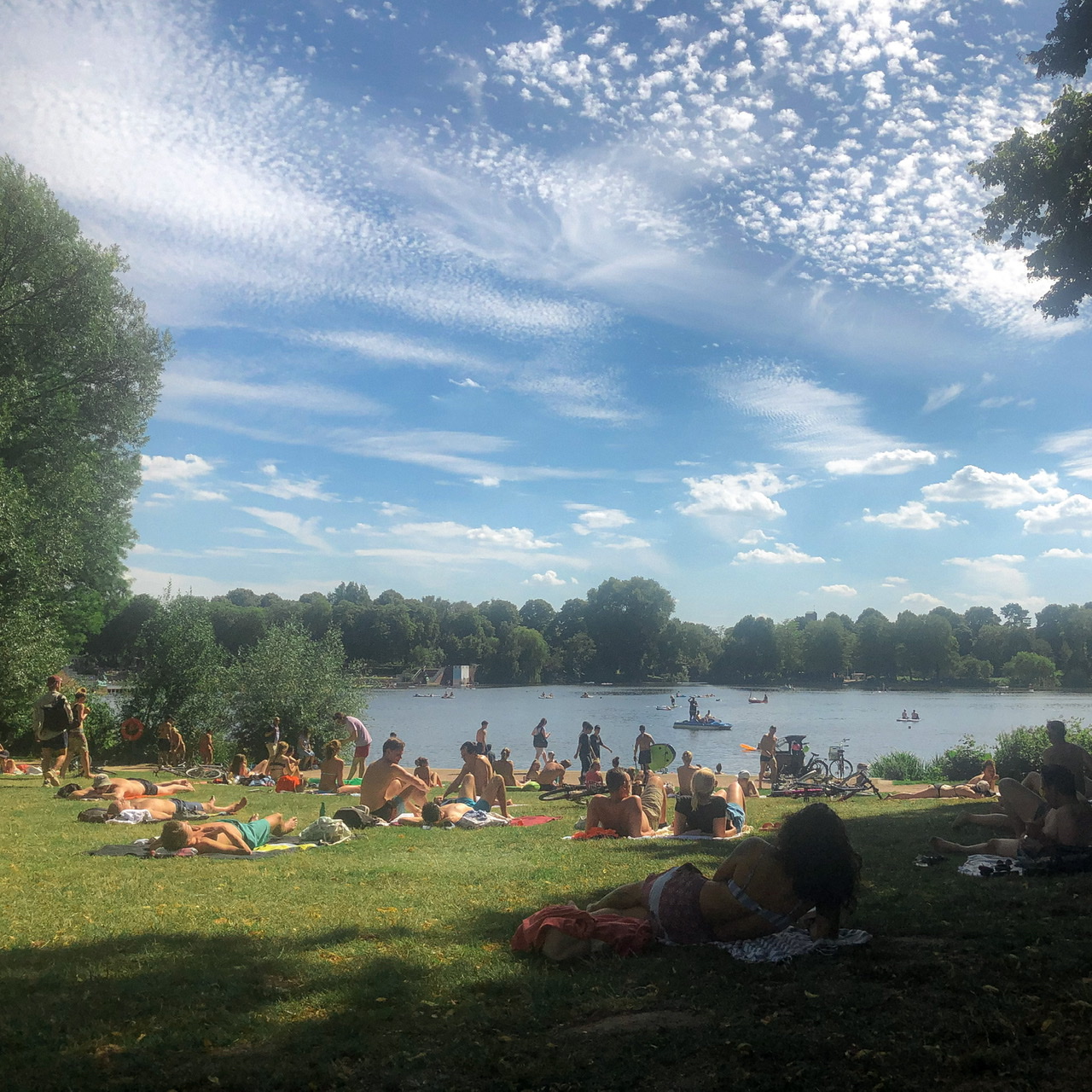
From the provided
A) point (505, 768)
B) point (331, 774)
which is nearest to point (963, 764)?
point (505, 768)

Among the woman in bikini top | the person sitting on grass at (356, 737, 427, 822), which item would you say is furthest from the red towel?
the person sitting on grass at (356, 737, 427, 822)

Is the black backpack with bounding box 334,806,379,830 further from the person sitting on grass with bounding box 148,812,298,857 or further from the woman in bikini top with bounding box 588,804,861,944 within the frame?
the woman in bikini top with bounding box 588,804,861,944

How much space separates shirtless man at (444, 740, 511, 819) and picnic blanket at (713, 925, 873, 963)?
28.7ft

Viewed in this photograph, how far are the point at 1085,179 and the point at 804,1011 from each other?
11.8 metres

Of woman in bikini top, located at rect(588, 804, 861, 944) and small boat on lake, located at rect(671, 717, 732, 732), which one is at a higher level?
woman in bikini top, located at rect(588, 804, 861, 944)

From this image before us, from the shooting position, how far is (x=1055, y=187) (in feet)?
38.5

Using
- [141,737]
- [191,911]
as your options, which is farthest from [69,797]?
[141,737]

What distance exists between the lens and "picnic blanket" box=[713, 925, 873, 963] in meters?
5.07

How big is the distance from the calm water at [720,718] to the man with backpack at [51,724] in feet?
68.8

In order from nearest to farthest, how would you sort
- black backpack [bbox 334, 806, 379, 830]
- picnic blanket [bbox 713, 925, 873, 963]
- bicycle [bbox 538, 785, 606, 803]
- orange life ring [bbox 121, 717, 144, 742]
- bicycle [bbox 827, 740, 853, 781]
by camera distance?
picnic blanket [bbox 713, 925, 873, 963]
black backpack [bbox 334, 806, 379, 830]
bicycle [bbox 538, 785, 606, 803]
bicycle [bbox 827, 740, 853, 781]
orange life ring [bbox 121, 717, 144, 742]

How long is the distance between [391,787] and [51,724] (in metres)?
7.78

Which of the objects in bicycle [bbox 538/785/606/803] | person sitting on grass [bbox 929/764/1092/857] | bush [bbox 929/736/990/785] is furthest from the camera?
bush [bbox 929/736/990/785]

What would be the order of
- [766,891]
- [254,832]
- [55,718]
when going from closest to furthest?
[766,891]
[254,832]
[55,718]

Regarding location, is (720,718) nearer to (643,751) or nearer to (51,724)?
(643,751)
